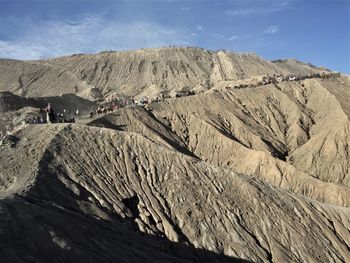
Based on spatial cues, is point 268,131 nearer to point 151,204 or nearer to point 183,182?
point 183,182

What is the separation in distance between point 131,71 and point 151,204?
89426 millimetres

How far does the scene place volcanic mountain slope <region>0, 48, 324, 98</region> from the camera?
378 feet

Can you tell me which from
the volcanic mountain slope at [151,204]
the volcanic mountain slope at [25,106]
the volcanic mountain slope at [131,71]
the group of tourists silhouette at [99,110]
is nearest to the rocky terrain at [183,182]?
the volcanic mountain slope at [151,204]

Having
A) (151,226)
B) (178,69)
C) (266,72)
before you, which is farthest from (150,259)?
(266,72)

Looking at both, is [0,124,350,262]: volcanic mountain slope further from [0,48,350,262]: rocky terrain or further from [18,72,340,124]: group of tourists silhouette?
[18,72,340,124]: group of tourists silhouette

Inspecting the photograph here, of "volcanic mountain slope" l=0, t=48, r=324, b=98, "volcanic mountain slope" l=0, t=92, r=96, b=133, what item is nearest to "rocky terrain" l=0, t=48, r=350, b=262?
"volcanic mountain slope" l=0, t=92, r=96, b=133

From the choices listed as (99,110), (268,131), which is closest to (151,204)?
(99,110)

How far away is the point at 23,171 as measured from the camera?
39188mm

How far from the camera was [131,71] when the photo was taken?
129 m

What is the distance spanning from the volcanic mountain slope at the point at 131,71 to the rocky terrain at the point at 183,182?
31.0 meters

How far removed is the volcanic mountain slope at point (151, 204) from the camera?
34.2 m

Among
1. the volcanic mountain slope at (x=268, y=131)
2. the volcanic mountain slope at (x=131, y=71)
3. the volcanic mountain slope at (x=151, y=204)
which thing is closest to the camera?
the volcanic mountain slope at (x=151, y=204)

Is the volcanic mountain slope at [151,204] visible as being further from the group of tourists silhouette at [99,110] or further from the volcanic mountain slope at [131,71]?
the volcanic mountain slope at [131,71]

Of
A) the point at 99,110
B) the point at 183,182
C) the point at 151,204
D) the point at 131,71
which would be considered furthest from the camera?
the point at 131,71
